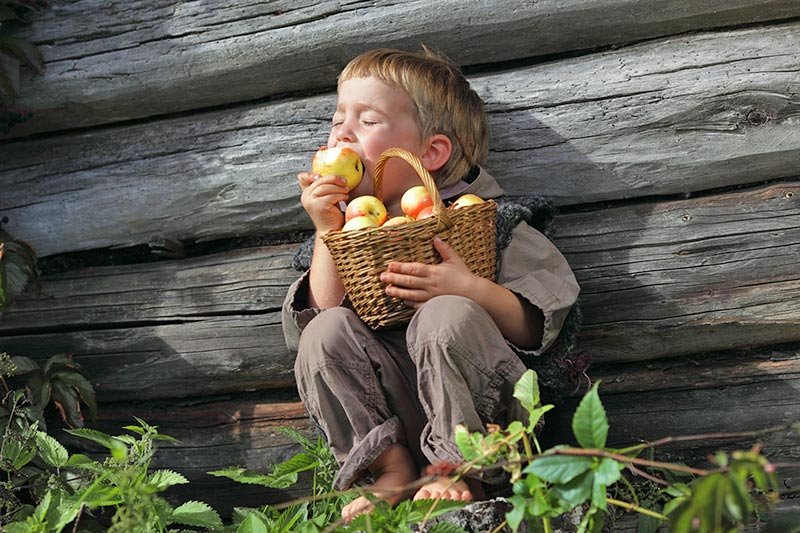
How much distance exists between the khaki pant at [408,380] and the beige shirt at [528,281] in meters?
0.20

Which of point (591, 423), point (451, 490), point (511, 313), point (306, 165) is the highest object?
point (591, 423)

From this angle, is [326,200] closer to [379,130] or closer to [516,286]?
[379,130]

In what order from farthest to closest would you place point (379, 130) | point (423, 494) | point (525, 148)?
1. point (525, 148)
2. point (379, 130)
3. point (423, 494)

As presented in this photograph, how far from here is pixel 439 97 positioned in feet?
9.57

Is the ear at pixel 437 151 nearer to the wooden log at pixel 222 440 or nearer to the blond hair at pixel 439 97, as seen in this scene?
the blond hair at pixel 439 97

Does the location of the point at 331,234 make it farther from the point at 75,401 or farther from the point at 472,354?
the point at 75,401

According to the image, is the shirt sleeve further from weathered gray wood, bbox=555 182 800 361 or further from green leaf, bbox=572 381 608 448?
green leaf, bbox=572 381 608 448

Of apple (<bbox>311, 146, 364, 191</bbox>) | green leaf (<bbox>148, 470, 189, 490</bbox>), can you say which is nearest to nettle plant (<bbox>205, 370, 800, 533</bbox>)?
green leaf (<bbox>148, 470, 189, 490</bbox>)

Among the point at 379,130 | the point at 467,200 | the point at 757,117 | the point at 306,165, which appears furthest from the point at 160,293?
the point at 757,117

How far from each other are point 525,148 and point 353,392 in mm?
1034

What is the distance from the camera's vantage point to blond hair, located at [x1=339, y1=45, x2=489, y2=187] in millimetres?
2902

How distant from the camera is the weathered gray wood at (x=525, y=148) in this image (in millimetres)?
3014

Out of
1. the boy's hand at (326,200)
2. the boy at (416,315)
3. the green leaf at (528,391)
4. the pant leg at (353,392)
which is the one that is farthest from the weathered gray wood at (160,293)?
the green leaf at (528,391)

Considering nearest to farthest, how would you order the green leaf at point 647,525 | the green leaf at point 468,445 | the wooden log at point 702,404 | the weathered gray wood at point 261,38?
1. the green leaf at point 468,445
2. the green leaf at point 647,525
3. the wooden log at point 702,404
4. the weathered gray wood at point 261,38
